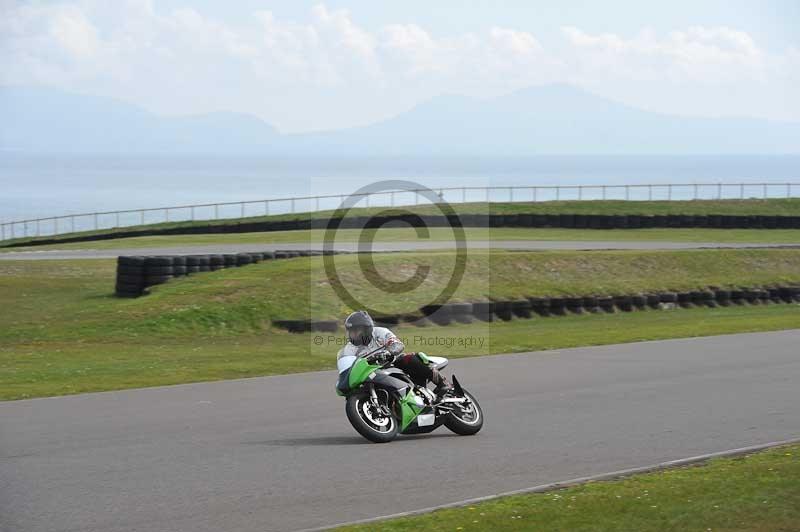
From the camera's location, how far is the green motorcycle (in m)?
10.8

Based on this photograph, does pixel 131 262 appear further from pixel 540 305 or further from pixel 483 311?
pixel 540 305

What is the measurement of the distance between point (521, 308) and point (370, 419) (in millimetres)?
15602

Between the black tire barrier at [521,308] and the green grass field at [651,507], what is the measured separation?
16649 millimetres

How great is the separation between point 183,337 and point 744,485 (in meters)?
15.7

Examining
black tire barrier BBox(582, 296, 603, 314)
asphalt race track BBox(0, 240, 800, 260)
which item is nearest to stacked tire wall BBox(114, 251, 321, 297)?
black tire barrier BBox(582, 296, 603, 314)

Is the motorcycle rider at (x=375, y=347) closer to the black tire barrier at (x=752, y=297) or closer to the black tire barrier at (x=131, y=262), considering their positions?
the black tire barrier at (x=131, y=262)

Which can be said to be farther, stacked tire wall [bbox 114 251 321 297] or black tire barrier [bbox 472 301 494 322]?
stacked tire wall [bbox 114 251 321 297]

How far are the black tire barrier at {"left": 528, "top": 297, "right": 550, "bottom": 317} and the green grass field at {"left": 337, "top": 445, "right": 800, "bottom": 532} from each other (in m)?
17.2

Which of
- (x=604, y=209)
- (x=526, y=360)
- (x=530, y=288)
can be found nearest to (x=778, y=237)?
(x=604, y=209)

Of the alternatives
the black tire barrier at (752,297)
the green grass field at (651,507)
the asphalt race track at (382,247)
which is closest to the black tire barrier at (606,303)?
the black tire barrier at (752,297)

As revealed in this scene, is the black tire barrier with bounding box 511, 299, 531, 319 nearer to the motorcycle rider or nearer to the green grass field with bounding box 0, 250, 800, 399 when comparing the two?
the green grass field with bounding box 0, 250, 800, 399

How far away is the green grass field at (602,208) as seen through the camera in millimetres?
53344

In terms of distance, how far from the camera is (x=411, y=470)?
9.47 m

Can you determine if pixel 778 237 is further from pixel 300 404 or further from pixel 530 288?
pixel 300 404
